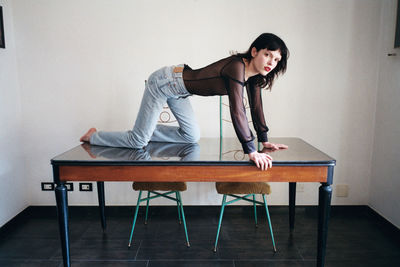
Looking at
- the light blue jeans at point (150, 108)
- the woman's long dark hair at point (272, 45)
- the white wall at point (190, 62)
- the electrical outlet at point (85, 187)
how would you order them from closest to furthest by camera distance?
1. the woman's long dark hair at point (272, 45)
2. the light blue jeans at point (150, 108)
3. the white wall at point (190, 62)
4. the electrical outlet at point (85, 187)

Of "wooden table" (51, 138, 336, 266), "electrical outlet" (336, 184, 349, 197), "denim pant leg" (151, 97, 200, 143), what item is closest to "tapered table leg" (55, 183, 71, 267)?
"wooden table" (51, 138, 336, 266)

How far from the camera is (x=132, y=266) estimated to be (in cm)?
172

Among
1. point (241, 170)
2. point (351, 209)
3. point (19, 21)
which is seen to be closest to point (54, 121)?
point (19, 21)

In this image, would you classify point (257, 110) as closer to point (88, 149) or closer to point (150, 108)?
point (150, 108)

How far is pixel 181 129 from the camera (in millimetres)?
1897

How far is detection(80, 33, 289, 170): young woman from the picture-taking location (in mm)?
1465

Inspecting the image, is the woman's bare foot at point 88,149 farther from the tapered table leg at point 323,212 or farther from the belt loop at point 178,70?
the tapered table leg at point 323,212

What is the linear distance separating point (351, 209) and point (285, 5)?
193cm

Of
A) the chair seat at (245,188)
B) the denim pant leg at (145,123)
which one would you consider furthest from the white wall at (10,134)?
the chair seat at (245,188)

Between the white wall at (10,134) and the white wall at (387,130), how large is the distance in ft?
10.3

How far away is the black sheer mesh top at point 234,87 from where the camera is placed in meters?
1.46

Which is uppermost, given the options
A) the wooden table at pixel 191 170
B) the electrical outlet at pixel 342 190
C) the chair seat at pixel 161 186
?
the wooden table at pixel 191 170

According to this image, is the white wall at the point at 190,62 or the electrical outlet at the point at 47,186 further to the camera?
the electrical outlet at the point at 47,186

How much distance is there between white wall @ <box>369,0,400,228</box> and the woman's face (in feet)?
4.16
